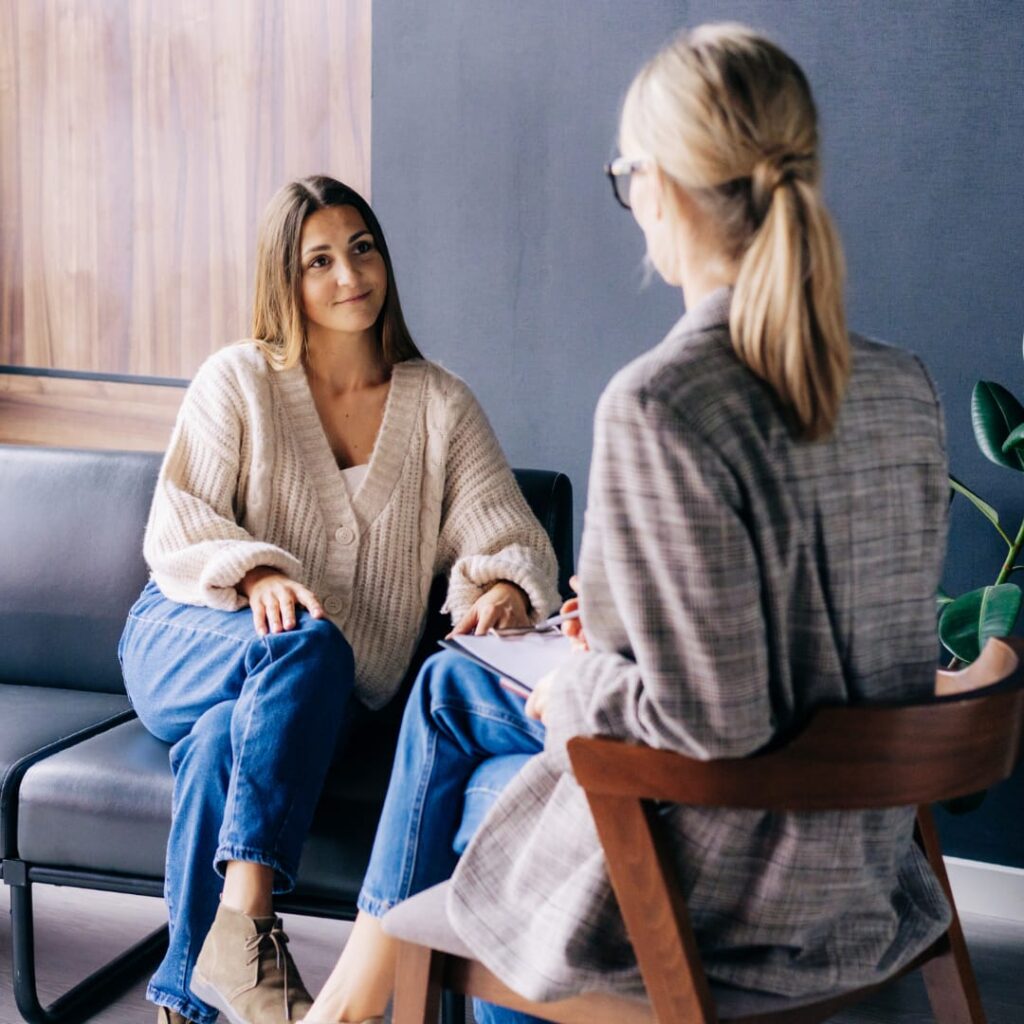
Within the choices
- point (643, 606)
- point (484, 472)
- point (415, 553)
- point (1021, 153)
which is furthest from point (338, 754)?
point (1021, 153)

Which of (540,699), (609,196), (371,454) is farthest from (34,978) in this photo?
(609,196)

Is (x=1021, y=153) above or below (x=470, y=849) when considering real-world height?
above

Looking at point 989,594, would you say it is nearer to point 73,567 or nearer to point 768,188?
point 768,188

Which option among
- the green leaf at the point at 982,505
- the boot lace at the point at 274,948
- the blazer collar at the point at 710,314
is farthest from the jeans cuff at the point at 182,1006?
the green leaf at the point at 982,505

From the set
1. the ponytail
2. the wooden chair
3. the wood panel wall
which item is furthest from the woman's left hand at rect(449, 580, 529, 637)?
the wood panel wall

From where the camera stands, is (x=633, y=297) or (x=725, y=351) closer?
(x=725, y=351)

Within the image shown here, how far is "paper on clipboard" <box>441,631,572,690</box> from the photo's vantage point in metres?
1.54

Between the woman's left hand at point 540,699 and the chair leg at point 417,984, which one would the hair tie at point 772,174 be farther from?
the chair leg at point 417,984

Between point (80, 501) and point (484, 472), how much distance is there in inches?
31.8

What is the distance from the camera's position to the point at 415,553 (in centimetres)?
229

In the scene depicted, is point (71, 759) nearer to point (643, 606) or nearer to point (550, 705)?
point (550, 705)

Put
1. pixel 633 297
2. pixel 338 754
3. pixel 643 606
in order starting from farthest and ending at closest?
pixel 633 297 < pixel 338 754 < pixel 643 606

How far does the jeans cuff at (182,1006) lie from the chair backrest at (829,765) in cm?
102

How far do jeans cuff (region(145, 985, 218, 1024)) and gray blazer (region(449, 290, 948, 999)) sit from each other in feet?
2.58
